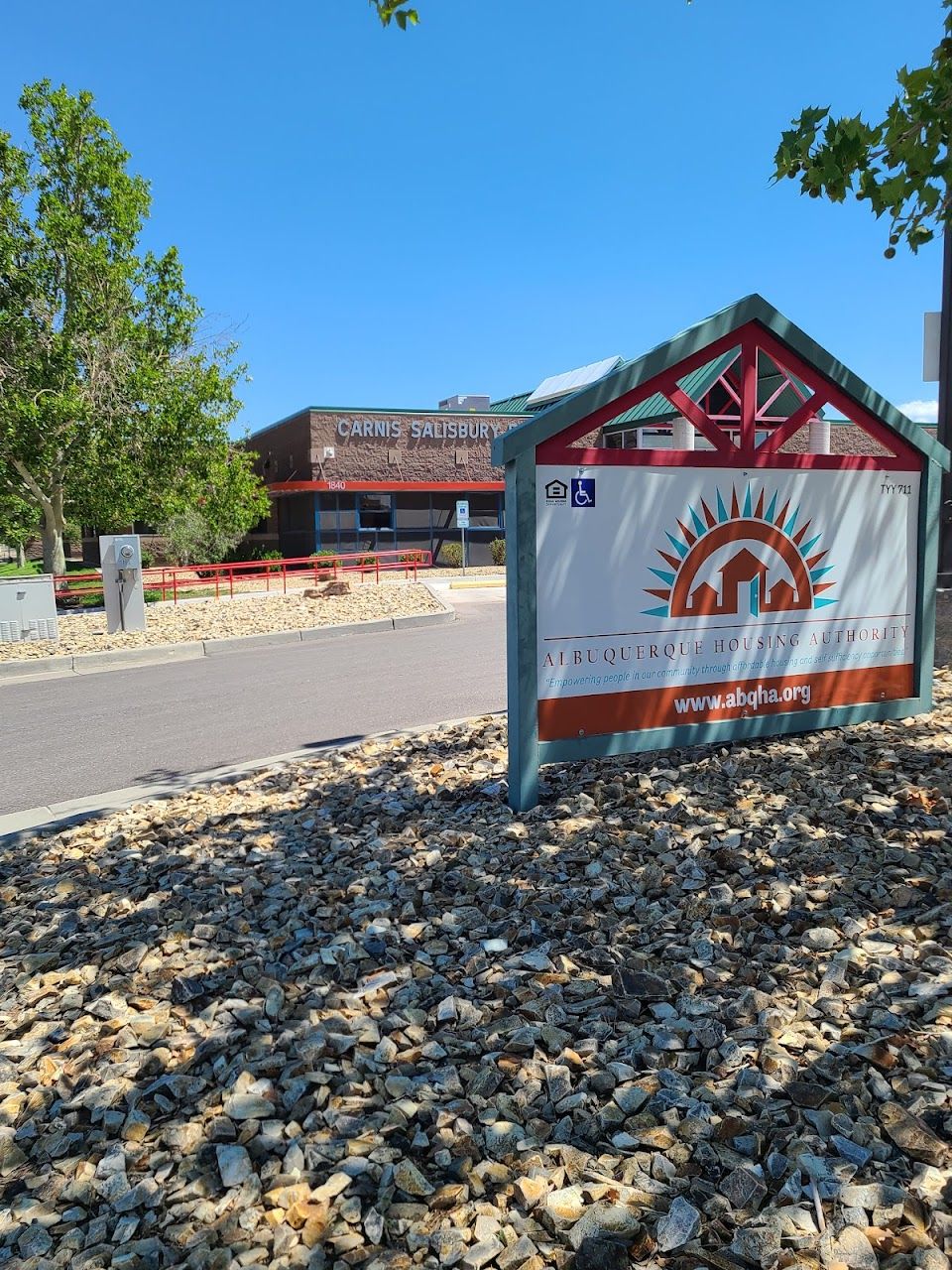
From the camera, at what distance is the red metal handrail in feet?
62.5

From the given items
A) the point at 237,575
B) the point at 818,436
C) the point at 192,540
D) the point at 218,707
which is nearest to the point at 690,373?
the point at 818,436

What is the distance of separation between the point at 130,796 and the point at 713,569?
159 inches

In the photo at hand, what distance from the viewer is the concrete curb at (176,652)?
1216 cm

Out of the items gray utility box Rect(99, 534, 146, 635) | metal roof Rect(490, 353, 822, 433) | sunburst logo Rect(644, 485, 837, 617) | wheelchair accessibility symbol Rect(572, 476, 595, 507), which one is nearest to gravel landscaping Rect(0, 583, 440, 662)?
gray utility box Rect(99, 534, 146, 635)

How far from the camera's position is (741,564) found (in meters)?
5.28

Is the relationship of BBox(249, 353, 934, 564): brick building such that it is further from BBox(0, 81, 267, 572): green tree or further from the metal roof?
BBox(0, 81, 267, 572): green tree

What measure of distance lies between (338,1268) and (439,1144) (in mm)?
430

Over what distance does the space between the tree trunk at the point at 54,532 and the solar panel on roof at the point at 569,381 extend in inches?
723

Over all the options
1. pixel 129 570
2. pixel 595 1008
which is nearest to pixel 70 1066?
pixel 595 1008

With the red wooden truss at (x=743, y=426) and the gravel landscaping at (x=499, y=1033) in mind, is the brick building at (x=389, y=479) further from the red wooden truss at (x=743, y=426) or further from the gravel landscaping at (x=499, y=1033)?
the gravel landscaping at (x=499, y=1033)

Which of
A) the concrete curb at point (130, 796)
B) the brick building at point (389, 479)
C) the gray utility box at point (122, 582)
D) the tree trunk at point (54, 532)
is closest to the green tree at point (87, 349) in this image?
the tree trunk at point (54, 532)

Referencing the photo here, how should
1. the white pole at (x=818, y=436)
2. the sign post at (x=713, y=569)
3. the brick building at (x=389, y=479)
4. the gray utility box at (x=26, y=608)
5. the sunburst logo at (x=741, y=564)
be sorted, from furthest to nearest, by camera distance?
the brick building at (x=389, y=479) → the gray utility box at (x=26, y=608) → the white pole at (x=818, y=436) → the sunburst logo at (x=741, y=564) → the sign post at (x=713, y=569)

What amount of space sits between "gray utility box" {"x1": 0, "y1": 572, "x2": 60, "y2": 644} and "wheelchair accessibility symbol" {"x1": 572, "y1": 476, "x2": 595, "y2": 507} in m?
11.8

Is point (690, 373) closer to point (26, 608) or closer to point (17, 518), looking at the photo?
point (26, 608)
